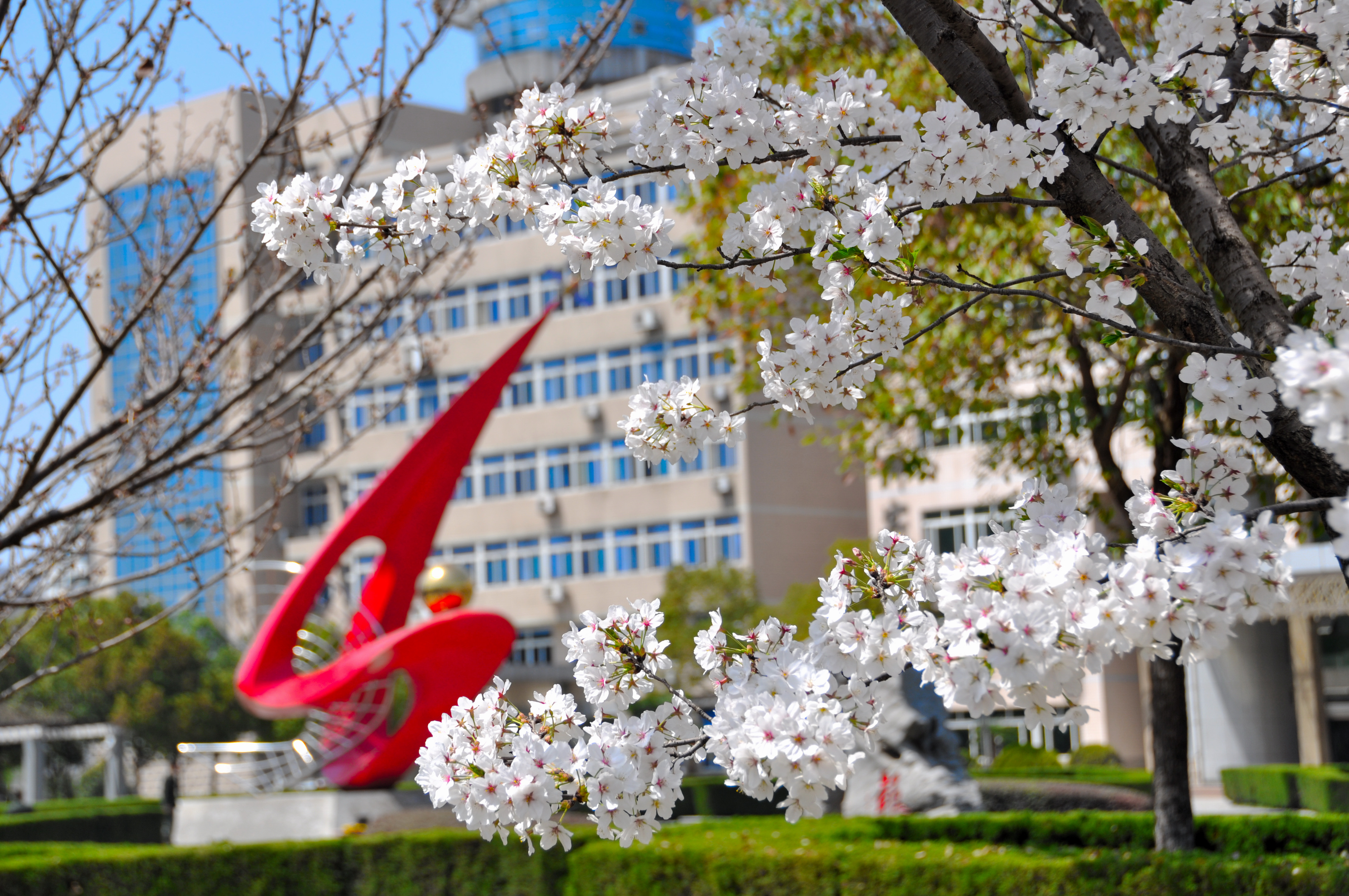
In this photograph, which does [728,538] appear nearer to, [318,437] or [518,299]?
[518,299]

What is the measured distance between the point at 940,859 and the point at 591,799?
223 inches

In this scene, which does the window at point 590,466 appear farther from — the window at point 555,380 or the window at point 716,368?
the window at point 716,368

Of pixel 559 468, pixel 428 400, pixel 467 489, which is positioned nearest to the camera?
pixel 559 468

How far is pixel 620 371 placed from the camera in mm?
34531

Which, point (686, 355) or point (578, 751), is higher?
point (686, 355)

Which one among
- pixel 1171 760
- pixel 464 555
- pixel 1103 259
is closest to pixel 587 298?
pixel 464 555

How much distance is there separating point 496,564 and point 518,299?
7.29 metres

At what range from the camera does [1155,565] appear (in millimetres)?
2223

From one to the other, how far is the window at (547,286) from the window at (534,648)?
8.79 meters

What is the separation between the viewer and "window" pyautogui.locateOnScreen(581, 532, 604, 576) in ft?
113

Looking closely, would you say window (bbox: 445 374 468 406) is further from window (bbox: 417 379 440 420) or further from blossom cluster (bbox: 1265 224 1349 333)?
blossom cluster (bbox: 1265 224 1349 333)

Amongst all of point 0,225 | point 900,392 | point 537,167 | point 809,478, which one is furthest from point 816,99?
point 809,478

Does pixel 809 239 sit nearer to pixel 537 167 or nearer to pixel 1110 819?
pixel 537 167

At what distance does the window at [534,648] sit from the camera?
1364 inches
